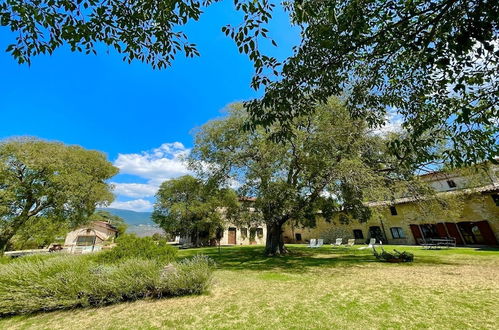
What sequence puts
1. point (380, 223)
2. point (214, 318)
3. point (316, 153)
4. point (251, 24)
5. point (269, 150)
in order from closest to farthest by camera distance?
point (251, 24), point (214, 318), point (316, 153), point (269, 150), point (380, 223)

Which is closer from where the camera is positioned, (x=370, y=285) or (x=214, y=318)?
(x=214, y=318)

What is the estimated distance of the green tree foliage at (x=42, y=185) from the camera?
19250 millimetres

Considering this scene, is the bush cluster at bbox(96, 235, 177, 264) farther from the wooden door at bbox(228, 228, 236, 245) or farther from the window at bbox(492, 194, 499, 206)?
the wooden door at bbox(228, 228, 236, 245)

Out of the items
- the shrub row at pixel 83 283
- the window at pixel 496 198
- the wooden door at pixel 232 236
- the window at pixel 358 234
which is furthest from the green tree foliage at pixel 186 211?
the window at pixel 496 198

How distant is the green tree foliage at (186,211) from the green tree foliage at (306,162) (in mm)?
12274

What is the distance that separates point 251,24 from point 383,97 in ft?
13.8

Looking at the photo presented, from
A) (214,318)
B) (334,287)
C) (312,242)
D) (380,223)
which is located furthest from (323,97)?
(380,223)

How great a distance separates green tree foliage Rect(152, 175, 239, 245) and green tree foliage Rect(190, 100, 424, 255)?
1227cm

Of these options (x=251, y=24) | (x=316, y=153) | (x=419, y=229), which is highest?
(x=316, y=153)

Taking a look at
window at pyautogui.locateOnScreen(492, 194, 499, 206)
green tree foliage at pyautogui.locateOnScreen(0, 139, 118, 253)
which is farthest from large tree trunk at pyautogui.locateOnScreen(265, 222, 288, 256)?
green tree foliage at pyautogui.locateOnScreen(0, 139, 118, 253)

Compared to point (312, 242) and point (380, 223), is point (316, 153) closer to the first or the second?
point (312, 242)

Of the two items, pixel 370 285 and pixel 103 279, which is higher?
pixel 103 279

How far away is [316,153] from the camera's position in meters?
12.6

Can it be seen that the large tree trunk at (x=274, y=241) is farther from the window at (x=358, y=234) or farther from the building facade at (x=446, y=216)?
the window at (x=358, y=234)
